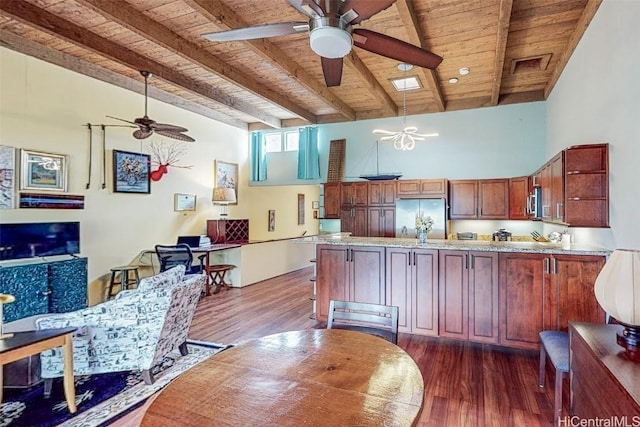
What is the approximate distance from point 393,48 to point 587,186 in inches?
86.1

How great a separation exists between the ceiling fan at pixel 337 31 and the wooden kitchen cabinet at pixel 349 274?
2243 millimetres

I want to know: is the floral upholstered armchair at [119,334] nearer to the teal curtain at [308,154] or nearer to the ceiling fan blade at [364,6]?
the ceiling fan blade at [364,6]

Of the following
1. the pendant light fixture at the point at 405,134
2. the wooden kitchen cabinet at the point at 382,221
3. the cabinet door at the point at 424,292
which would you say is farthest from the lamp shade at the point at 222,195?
the cabinet door at the point at 424,292

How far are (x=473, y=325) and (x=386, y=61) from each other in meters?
3.46

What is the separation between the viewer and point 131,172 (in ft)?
18.2

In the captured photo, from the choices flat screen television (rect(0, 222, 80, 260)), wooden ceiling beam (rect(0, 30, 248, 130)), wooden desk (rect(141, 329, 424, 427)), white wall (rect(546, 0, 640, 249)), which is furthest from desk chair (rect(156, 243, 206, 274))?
white wall (rect(546, 0, 640, 249))

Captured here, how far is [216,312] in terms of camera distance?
16.8ft

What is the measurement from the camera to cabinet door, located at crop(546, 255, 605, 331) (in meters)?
3.24

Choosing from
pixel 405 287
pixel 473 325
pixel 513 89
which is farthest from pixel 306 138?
pixel 473 325

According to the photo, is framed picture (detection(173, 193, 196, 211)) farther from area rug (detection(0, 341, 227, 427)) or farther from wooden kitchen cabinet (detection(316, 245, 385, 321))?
area rug (detection(0, 341, 227, 427))

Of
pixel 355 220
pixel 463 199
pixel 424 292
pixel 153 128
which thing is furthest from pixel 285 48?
pixel 463 199

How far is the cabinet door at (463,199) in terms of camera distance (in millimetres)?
6168

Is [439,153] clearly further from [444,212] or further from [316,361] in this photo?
[316,361]

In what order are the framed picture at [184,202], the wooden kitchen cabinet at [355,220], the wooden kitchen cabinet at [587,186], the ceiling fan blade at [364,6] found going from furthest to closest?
the wooden kitchen cabinet at [355,220] → the framed picture at [184,202] → the wooden kitchen cabinet at [587,186] → the ceiling fan blade at [364,6]
